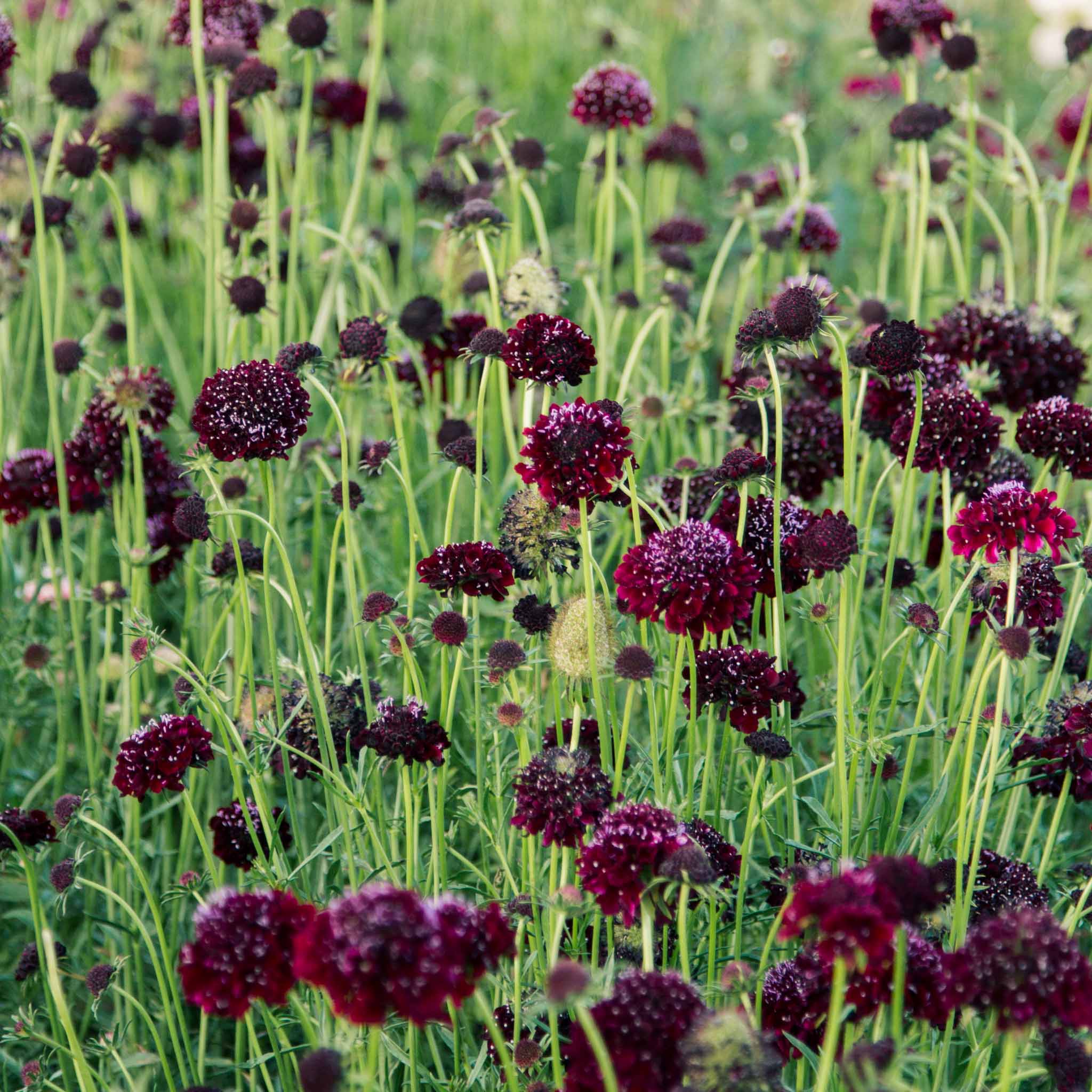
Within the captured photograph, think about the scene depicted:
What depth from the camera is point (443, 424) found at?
2771 mm

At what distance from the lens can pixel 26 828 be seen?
1.91 meters

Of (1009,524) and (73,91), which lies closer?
(1009,524)

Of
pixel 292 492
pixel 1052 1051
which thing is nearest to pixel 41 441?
pixel 292 492

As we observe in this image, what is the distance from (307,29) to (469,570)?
1769 mm

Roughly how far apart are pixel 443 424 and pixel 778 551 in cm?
124

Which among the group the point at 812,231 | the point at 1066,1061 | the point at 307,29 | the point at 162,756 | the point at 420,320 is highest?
Result: the point at 307,29

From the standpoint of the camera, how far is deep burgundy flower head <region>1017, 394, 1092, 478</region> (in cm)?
200

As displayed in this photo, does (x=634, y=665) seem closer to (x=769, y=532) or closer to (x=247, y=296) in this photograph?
(x=769, y=532)

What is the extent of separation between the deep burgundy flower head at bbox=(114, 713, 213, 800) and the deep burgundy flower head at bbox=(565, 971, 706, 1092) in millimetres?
782

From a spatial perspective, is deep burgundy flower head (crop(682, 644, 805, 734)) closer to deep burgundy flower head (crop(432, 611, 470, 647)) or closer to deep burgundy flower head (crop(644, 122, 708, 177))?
deep burgundy flower head (crop(432, 611, 470, 647))

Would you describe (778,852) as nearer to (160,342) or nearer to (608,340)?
(608,340)

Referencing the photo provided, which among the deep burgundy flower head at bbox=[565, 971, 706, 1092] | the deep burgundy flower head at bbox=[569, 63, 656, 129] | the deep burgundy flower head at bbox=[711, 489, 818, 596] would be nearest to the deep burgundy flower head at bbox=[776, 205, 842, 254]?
the deep burgundy flower head at bbox=[569, 63, 656, 129]

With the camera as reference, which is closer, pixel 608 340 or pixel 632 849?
pixel 632 849

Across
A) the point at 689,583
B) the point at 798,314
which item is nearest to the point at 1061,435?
the point at 798,314
